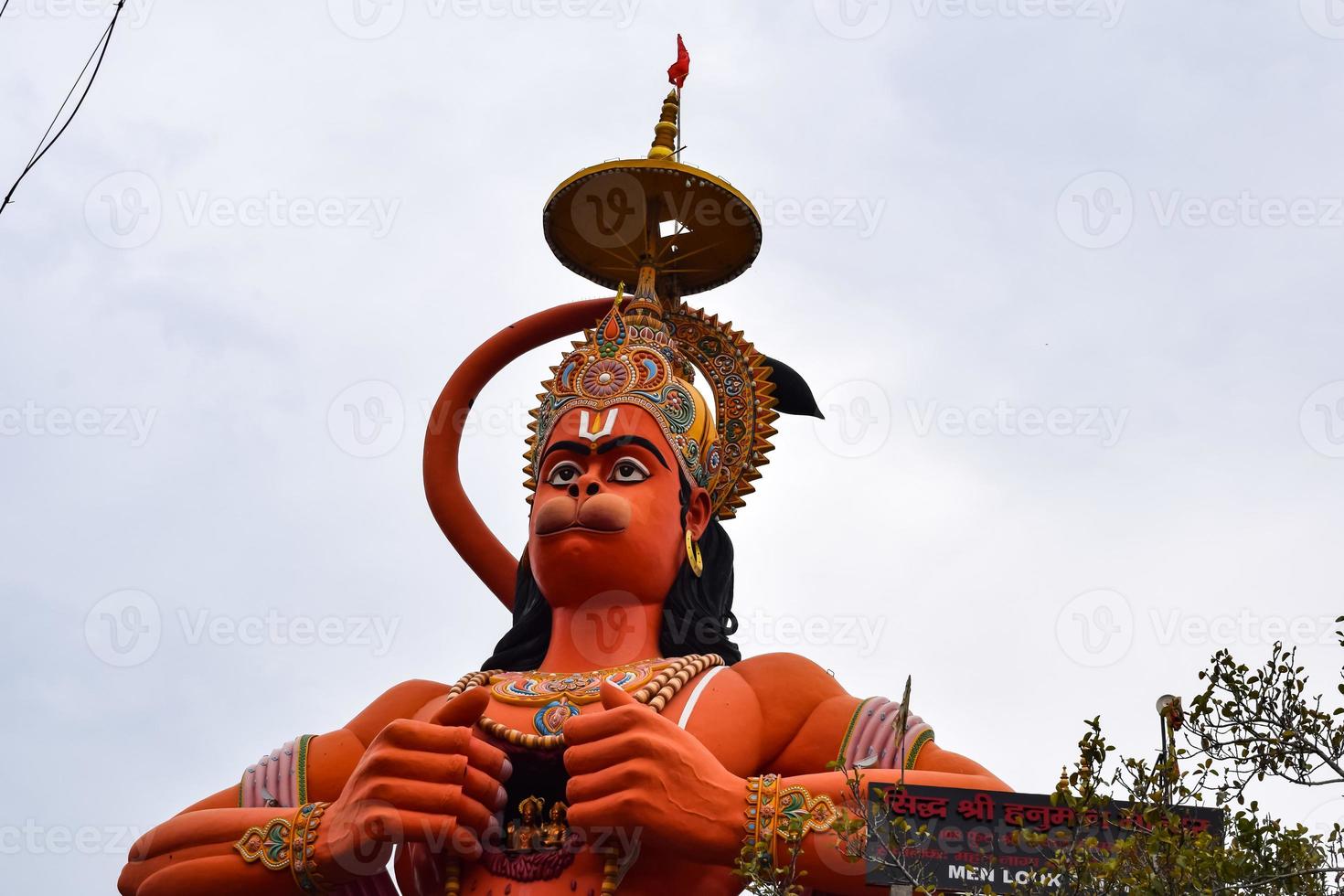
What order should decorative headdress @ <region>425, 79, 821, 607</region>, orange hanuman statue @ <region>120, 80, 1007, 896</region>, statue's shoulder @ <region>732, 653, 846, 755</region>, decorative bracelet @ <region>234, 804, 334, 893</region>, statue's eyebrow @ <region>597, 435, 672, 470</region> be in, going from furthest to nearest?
1. decorative headdress @ <region>425, 79, 821, 607</region>
2. statue's eyebrow @ <region>597, 435, 672, 470</region>
3. statue's shoulder @ <region>732, 653, 846, 755</region>
4. decorative bracelet @ <region>234, 804, 334, 893</region>
5. orange hanuman statue @ <region>120, 80, 1007, 896</region>

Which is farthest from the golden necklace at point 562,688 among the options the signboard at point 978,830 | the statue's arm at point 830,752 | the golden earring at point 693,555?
the signboard at point 978,830

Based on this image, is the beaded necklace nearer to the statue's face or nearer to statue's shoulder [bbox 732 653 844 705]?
statue's shoulder [bbox 732 653 844 705]

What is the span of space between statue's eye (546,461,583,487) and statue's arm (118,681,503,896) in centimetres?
131

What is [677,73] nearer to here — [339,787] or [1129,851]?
[339,787]

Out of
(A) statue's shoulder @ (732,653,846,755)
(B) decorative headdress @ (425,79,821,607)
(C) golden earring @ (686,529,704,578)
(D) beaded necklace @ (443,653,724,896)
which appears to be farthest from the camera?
(B) decorative headdress @ (425,79,821,607)

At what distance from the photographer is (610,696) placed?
7.75 metres

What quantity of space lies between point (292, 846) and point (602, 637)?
186cm

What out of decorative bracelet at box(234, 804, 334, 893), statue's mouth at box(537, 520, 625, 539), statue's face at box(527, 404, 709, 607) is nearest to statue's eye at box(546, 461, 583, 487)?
statue's face at box(527, 404, 709, 607)

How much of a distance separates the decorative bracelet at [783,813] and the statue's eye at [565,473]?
7.03ft

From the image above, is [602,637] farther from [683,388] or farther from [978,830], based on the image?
[978,830]

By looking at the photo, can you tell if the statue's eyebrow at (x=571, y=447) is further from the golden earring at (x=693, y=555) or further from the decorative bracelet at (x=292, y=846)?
the decorative bracelet at (x=292, y=846)

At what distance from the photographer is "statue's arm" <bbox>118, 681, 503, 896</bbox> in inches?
305

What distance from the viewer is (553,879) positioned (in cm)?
781

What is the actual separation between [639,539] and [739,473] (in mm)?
1087
